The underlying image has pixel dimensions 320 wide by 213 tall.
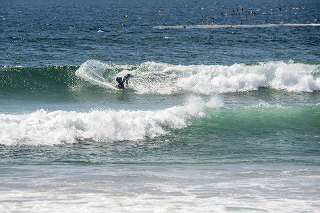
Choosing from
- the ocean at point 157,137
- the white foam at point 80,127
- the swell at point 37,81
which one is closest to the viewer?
the ocean at point 157,137

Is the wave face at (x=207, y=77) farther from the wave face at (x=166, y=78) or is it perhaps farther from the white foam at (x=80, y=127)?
the white foam at (x=80, y=127)

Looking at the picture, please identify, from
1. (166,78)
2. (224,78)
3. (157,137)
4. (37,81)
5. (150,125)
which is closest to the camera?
(157,137)

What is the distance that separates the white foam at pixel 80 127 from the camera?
38.8 ft

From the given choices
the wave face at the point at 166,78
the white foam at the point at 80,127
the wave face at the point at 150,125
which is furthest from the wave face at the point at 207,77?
the white foam at the point at 80,127

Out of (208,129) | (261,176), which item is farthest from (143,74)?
(261,176)

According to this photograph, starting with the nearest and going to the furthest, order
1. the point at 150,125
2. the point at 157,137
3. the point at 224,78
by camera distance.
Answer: the point at 157,137
the point at 150,125
the point at 224,78

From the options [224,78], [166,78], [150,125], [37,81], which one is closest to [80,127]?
[150,125]

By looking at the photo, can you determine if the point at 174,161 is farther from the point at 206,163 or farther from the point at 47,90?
the point at 47,90

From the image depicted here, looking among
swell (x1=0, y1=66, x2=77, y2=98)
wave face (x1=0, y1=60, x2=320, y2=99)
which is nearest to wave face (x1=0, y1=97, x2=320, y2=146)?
wave face (x1=0, y1=60, x2=320, y2=99)

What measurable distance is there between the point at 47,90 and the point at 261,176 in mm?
15632

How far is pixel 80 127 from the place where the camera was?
41.9 ft

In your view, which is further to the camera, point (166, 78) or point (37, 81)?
point (166, 78)

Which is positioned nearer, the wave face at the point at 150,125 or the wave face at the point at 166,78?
the wave face at the point at 150,125

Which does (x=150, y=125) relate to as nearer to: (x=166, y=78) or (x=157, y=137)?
(x=157, y=137)
